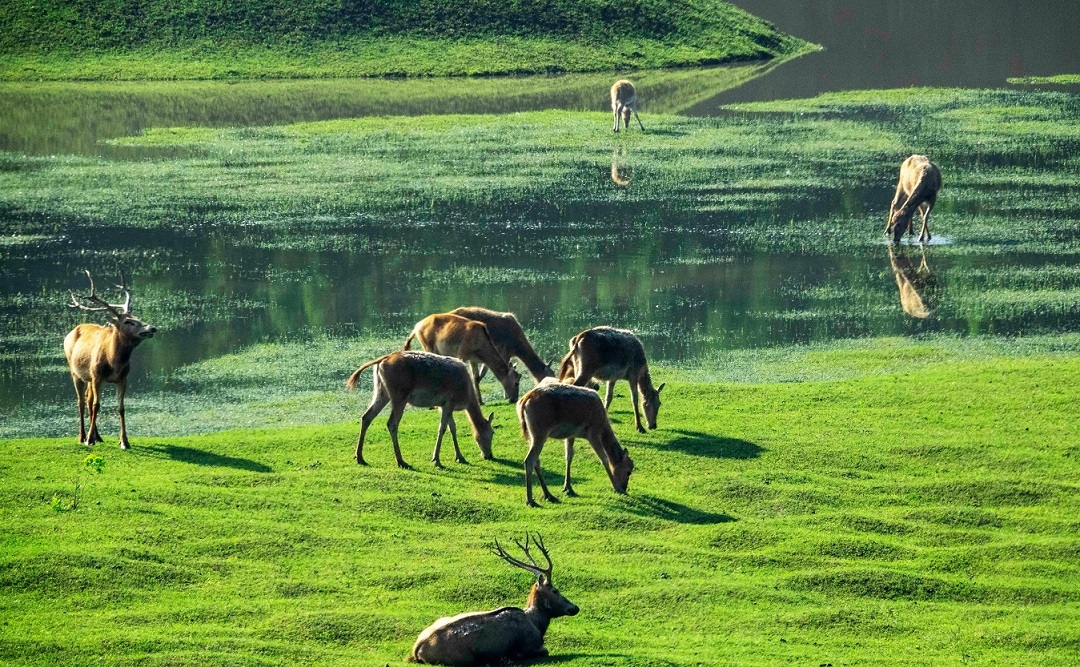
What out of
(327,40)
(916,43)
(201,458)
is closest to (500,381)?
(201,458)

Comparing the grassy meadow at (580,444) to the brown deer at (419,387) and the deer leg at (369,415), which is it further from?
the brown deer at (419,387)

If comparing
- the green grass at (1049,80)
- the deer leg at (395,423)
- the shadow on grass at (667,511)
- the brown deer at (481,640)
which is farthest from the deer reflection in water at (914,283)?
the green grass at (1049,80)

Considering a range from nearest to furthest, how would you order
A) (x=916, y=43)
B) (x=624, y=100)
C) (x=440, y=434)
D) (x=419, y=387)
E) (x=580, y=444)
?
(x=419, y=387) → (x=440, y=434) → (x=580, y=444) → (x=624, y=100) → (x=916, y=43)

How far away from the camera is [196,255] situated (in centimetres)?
3156

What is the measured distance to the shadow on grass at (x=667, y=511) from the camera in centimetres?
1533

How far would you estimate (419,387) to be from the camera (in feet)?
54.9

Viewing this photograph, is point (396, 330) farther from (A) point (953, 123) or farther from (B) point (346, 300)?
(A) point (953, 123)

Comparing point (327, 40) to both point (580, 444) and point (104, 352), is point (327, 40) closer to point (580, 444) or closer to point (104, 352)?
point (104, 352)

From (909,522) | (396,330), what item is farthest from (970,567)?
(396,330)

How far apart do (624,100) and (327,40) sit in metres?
25.8

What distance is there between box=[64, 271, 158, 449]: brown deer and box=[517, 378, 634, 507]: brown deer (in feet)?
15.3

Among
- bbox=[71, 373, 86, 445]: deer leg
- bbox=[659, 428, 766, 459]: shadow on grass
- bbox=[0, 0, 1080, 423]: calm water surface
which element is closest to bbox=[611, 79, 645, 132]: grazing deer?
bbox=[0, 0, 1080, 423]: calm water surface

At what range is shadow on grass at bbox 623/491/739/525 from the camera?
1533cm

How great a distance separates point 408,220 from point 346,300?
7.83 metres
